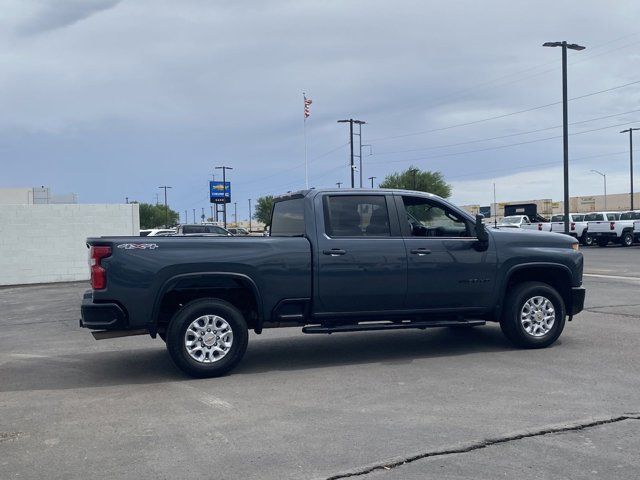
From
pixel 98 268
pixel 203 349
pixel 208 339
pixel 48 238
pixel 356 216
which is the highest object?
pixel 356 216

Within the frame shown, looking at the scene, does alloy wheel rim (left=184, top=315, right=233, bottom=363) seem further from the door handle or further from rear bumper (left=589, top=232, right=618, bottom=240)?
rear bumper (left=589, top=232, right=618, bottom=240)

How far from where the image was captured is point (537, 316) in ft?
28.1

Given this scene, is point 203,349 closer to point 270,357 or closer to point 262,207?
point 270,357

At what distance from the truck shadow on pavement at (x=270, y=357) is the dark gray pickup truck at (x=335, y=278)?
18.6 inches

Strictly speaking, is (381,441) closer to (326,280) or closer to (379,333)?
(326,280)

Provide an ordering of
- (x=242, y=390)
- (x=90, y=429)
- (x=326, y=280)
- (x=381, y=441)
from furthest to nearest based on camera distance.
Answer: (x=326, y=280) < (x=242, y=390) < (x=90, y=429) < (x=381, y=441)

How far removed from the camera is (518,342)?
8.49 meters

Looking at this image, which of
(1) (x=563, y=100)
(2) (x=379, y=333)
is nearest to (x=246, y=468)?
(2) (x=379, y=333)

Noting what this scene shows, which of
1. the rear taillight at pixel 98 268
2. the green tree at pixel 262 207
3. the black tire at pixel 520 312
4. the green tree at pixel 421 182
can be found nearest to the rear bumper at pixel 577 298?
the black tire at pixel 520 312

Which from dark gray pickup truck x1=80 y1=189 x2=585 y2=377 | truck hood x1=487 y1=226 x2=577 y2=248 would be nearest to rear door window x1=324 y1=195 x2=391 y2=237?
dark gray pickup truck x1=80 y1=189 x2=585 y2=377

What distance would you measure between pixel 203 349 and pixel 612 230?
34.3 m

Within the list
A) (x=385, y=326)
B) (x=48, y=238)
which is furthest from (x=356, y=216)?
(x=48, y=238)

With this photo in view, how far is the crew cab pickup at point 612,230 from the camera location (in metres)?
36.9

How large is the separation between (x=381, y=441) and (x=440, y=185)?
71522mm
